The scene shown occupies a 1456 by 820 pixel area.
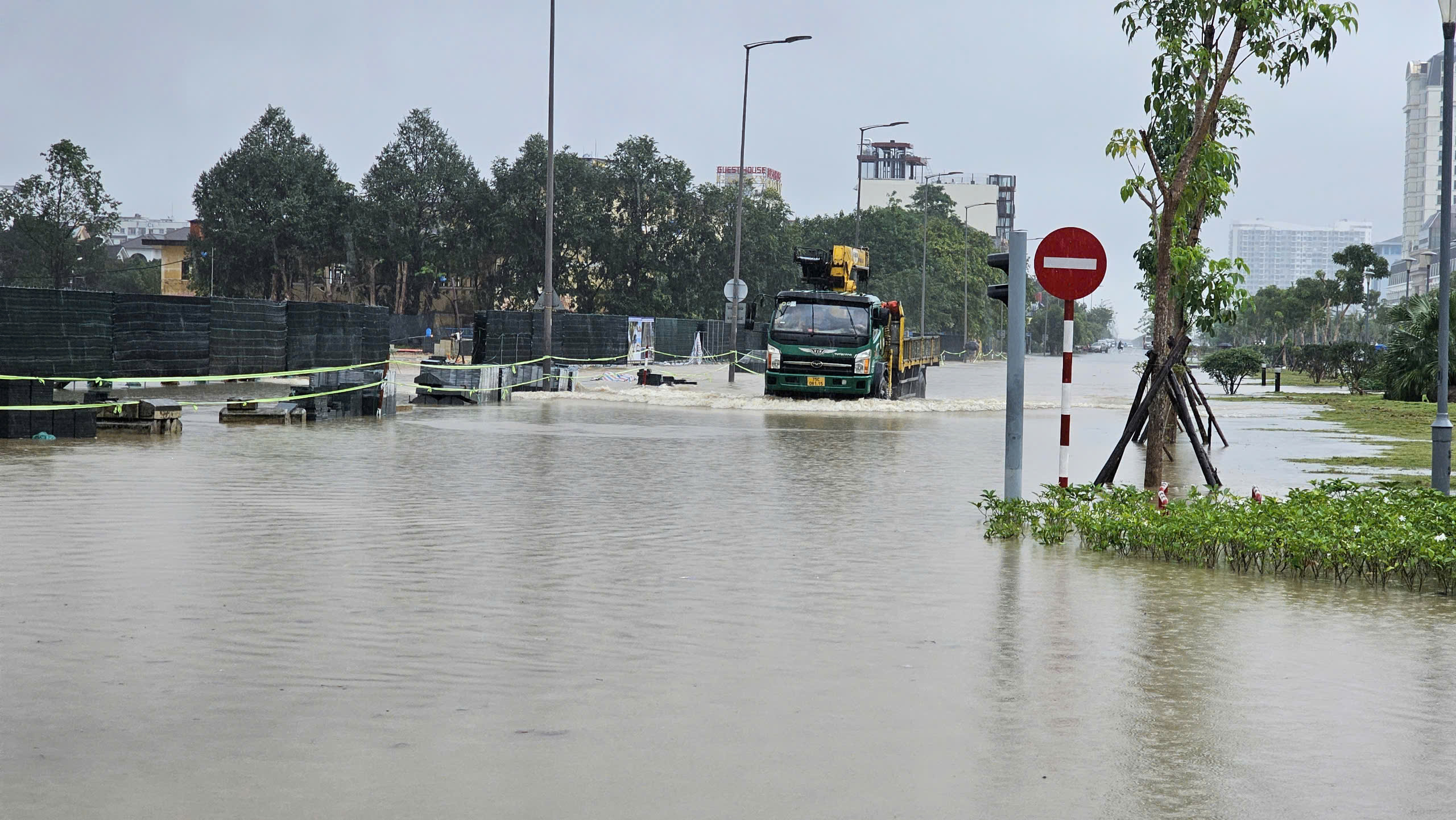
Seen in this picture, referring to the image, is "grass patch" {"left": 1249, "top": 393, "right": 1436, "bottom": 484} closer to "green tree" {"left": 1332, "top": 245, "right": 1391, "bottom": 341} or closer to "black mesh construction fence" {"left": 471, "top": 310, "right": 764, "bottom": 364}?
"black mesh construction fence" {"left": 471, "top": 310, "right": 764, "bottom": 364}

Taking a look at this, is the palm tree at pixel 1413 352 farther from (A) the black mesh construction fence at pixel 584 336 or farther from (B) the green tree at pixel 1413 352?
(A) the black mesh construction fence at pixel 584 336

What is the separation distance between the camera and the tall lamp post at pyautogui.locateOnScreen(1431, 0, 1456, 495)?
44.0ft

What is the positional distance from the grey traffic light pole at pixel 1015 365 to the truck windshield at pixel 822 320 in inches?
789

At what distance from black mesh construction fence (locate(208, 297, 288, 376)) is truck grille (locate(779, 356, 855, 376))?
11232 millimetres

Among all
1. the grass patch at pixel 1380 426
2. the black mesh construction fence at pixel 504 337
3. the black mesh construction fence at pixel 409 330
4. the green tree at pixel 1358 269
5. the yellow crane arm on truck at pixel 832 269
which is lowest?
the grass patch at pixel 1380 426

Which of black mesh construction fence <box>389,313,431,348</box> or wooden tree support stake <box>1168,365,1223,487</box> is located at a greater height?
black mesh construction fence <box>389,313,431,348</box>

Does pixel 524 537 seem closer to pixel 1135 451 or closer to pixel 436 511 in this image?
pixel 436 511

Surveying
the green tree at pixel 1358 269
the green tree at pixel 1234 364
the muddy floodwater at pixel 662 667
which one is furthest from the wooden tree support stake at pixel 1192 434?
the green tree at pixel 1358 269

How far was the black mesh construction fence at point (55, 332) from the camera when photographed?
19.3 metres

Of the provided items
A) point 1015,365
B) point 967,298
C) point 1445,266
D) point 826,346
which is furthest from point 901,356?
point 967,298

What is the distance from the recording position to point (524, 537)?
11031 mm

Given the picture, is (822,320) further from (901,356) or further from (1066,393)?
(1066,393)

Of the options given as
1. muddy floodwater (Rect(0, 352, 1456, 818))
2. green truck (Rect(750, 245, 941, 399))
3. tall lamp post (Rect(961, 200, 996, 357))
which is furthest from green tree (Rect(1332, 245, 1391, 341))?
muddy floodwater (Rect(0, 352, 1456, 818))

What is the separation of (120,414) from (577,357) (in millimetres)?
24900
